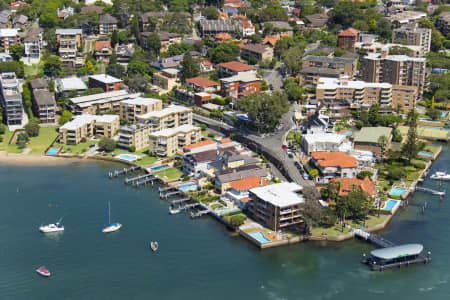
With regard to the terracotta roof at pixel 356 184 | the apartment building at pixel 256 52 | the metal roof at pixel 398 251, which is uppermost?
the apartment building at pixel 256 52

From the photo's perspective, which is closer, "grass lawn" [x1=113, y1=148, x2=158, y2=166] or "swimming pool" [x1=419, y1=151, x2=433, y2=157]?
"grass lawn" [x1=113, y1=148, x2=158, y2=166]

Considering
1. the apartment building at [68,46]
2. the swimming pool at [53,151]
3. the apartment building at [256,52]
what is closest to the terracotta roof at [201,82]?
the apartment building at [256,52]

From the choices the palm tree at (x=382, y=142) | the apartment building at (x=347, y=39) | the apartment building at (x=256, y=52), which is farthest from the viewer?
the apartment building at (x=347, y=39)

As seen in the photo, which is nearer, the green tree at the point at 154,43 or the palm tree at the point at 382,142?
the palm tree at the point at 382,142

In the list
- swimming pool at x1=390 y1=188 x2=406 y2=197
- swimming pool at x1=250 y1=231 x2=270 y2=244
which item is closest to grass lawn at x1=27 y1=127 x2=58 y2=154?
swimming pool at x1=250 y1=231 x2=270 y2=244

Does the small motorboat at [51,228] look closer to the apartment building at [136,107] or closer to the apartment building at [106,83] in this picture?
the apartment building at [136,107]

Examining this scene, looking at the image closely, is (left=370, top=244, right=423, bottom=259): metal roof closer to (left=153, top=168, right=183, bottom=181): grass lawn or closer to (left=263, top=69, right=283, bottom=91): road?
(left=153, top=168, right=183, bottom=181): grass lawn
